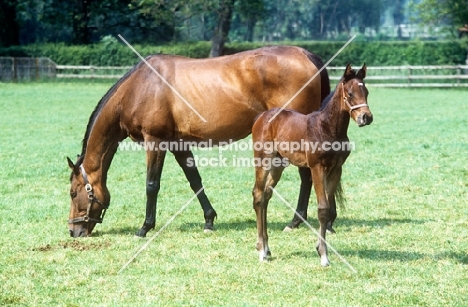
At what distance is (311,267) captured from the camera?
704 centimetres

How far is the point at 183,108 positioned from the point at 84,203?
153 centimetres

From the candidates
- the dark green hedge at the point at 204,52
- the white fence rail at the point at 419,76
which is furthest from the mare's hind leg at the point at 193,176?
the dark green hedge at the point at 204,52

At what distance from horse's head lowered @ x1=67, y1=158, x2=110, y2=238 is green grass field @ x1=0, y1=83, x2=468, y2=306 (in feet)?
0.65

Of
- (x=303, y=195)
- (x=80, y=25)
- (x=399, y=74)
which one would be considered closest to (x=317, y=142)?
(x=303, y=195)

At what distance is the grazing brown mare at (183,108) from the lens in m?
8.91

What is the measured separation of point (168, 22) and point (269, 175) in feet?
132

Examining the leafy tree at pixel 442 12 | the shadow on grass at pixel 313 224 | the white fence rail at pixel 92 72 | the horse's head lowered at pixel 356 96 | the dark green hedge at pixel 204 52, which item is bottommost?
the white fence rail at pixel 92 72

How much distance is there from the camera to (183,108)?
9.00 metres

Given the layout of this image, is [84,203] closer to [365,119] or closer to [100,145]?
[100,145]

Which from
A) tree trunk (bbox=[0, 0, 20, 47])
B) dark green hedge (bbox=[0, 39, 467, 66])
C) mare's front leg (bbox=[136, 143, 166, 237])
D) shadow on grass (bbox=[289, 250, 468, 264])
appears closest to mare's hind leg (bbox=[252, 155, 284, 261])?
shadow on grass (bbox=[289, 250, 468, 264])

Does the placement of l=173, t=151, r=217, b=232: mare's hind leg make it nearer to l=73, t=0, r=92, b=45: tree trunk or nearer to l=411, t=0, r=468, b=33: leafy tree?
l=411, t=0, r=468, b=33: leafy tree

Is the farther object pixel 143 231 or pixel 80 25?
pixel 80 25

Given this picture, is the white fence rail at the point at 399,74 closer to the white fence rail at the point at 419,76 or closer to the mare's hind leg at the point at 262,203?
the white fence rail at the point at 419,76

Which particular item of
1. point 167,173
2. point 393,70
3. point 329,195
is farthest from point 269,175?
point 393,70
